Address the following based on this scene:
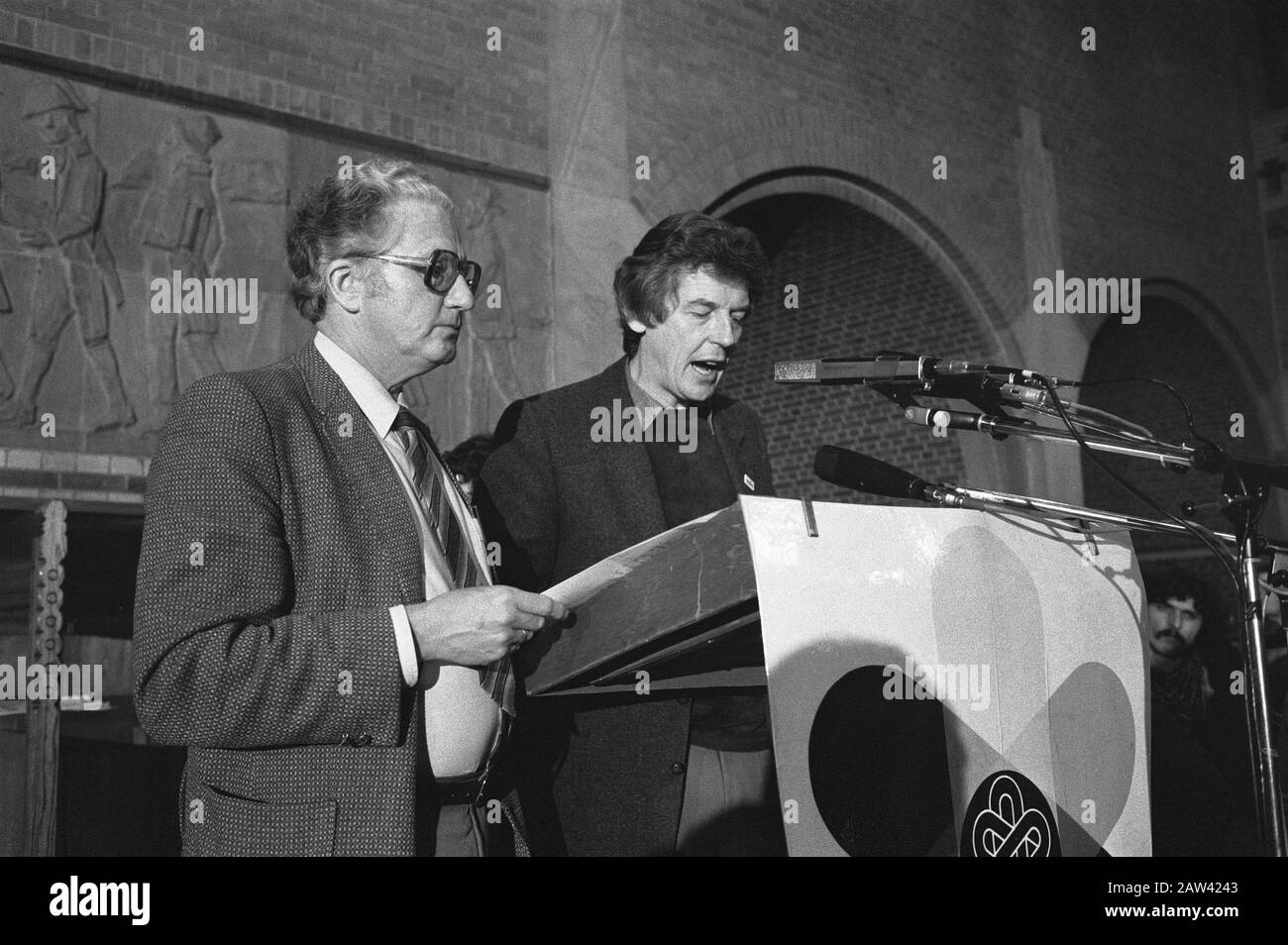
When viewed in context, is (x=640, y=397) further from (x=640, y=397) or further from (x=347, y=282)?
(x=347, y=282)

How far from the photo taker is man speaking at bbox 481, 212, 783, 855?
217cm

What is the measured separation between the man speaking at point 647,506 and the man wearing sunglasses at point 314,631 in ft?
0.84

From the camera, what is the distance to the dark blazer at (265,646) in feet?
5.36

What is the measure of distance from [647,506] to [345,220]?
83 centimetres

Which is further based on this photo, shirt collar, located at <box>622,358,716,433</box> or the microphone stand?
shirt collar, located at <box>622,358,716,433</box>

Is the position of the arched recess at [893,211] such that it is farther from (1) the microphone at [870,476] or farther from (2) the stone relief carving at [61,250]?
(1) the microphone at [870,476]

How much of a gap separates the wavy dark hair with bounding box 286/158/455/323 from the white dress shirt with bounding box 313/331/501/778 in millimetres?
135

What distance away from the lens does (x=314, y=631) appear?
1.68 metres

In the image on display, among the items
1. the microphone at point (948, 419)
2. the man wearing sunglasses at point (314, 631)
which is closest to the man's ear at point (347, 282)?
the man wearing sunglasses at point (314, 631)

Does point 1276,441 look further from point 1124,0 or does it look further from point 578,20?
point 578,20

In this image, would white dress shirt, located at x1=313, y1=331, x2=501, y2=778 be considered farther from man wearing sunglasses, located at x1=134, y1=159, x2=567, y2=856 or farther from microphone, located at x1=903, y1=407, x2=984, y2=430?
microphone, located at x1=903, y1=407, x2=984, y2=430

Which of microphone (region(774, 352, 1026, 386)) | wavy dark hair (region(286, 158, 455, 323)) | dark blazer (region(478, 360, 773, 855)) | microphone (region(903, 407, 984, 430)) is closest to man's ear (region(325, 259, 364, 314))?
wavy dark hair (region(286, 158, 455, 323))
